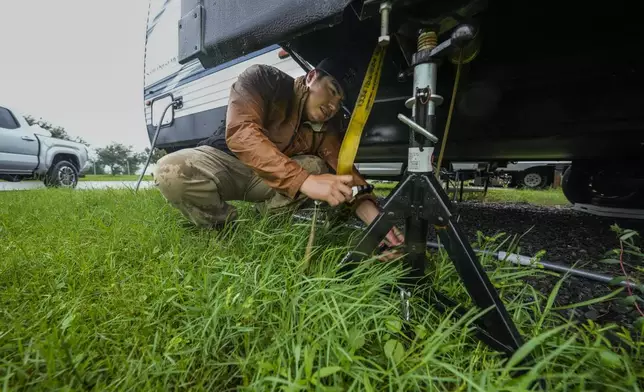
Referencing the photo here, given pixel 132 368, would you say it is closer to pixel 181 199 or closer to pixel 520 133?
pixel 181 199

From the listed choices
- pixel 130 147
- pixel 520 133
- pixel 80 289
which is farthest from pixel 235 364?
pixel 130 147

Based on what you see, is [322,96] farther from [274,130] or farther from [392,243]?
[392,243]

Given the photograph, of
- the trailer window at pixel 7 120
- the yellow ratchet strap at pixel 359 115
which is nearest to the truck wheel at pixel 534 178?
the yellow ratchet strap at pixel 359 115

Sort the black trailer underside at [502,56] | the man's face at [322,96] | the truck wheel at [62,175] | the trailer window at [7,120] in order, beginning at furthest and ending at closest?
the truck wheel at [62,175] → the trailer window at [7,120] → the man's face at [322,96] → the black trailer underside at [502,56]

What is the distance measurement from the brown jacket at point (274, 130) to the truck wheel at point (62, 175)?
7.12 m

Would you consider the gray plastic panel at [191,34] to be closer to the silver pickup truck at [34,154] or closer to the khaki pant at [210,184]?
the khaki pant at [210,184]

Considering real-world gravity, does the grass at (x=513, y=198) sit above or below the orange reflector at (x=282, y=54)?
below

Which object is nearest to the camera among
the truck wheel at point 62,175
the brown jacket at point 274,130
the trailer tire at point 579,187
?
the brown jacket at point 274,130

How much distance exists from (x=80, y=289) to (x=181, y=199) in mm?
580

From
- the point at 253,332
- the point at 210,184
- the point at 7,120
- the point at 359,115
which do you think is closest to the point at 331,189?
the point at 359,115

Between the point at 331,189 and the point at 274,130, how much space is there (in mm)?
631

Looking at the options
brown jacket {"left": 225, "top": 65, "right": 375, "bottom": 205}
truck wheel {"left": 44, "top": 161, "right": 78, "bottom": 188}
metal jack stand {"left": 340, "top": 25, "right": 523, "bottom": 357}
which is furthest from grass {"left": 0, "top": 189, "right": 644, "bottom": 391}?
truck wheel {"left": 44, "top": 161, "right": 78, "bottom": 188}

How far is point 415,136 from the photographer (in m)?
0.79

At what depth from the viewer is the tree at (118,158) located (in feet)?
160
